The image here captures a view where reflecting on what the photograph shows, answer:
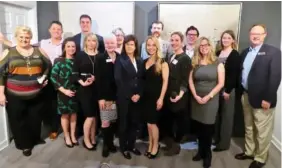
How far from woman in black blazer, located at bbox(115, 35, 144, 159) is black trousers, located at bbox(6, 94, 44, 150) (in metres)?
1.02

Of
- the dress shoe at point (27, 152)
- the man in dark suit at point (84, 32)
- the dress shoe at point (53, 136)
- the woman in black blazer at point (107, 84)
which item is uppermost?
the man in dark suit at point (84, 32)

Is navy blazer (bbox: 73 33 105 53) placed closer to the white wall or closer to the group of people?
the group of people

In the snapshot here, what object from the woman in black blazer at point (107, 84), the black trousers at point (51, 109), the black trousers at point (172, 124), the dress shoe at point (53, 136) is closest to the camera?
the woman in black blazer at point (107, 84)

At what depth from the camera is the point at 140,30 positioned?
3225mm

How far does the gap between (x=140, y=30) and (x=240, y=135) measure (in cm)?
194

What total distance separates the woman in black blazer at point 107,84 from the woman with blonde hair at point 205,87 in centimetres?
82

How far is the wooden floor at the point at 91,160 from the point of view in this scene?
8.44ft

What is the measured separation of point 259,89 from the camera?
95.5 inches

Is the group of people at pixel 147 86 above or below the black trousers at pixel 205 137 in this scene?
above

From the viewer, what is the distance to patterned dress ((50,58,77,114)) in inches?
108

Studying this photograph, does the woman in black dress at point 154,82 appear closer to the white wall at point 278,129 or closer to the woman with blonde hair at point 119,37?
the woman with blonde hair at point 119,37

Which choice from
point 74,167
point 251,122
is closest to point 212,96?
point 251,122

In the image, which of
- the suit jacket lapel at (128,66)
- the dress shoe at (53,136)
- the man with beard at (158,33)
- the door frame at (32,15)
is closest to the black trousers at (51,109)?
the dress shoe at (53,136)

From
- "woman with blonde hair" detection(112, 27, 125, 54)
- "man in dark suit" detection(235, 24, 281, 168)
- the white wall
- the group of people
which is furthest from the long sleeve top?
the white wall
